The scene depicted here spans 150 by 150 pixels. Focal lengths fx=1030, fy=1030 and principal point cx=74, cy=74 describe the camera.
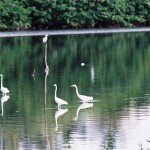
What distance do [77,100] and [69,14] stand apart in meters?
55.1

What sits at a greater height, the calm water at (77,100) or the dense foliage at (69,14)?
the dense foliage at (69,14)

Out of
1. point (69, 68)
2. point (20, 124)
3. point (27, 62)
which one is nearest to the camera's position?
point (20, 124)

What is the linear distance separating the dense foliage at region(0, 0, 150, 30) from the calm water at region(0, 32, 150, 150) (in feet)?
87.9

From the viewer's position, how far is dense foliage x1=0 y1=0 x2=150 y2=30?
81062 mm

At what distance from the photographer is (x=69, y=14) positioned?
83000 mm

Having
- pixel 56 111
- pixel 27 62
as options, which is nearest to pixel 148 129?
pixel 56 111

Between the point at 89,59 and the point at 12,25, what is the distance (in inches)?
1397

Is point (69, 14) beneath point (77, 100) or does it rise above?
above

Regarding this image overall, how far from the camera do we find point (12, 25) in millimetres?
81312

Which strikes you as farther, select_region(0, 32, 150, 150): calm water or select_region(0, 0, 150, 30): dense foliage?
select_region(0, 0, 150, 30): dense foliage

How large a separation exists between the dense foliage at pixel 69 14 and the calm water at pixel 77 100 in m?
26.8

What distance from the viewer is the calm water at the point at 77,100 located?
20.7 m

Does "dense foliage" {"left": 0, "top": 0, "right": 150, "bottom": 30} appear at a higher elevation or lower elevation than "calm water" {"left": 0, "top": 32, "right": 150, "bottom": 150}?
higher

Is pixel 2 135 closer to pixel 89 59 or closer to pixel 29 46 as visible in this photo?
pixel 89 59
